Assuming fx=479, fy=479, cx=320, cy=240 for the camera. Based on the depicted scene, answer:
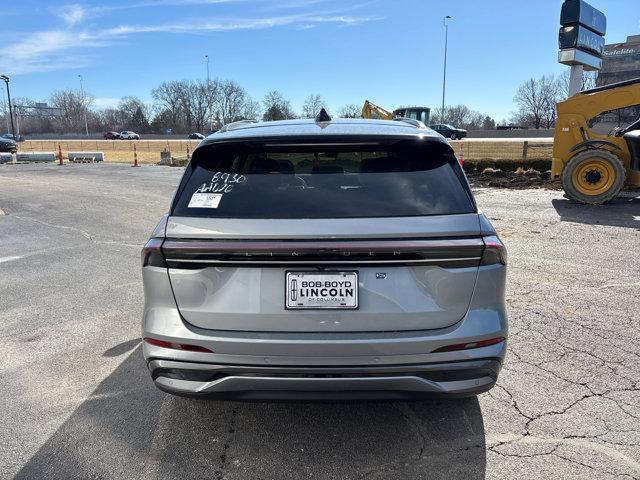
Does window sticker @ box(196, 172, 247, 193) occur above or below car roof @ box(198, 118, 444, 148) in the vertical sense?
below

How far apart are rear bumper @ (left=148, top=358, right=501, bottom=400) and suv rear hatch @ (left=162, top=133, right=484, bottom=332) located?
209mm

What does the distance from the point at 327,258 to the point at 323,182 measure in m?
0.48

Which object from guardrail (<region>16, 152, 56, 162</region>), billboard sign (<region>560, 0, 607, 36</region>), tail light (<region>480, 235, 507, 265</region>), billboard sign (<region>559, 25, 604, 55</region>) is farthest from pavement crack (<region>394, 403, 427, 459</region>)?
guardrail (<region>16, 152, 56, 162</region>)

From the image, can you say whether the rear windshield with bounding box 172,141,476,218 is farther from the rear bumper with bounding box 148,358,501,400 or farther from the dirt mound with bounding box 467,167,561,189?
the dirt mound with bounding box 467,167,561,189

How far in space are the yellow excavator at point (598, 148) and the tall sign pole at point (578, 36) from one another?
9.11 m

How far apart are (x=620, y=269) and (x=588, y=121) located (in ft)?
21.6

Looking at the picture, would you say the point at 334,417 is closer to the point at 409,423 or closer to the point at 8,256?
the point at 409,423

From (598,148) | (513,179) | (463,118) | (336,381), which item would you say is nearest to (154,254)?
(336,381)

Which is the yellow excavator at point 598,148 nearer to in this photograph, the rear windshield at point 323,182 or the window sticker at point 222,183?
the rear windshield at point 323,182

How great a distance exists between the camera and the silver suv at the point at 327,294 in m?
2.33

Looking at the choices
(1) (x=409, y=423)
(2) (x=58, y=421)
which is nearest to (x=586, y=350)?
(1) (x=409, y=423)

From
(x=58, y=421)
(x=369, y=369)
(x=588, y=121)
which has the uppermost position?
(x=588, y=121)

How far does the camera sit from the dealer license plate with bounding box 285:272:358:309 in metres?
2.33

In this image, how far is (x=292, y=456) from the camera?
8.75ft
